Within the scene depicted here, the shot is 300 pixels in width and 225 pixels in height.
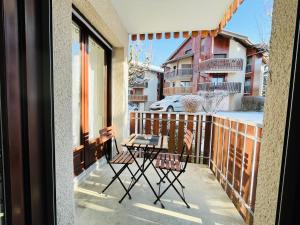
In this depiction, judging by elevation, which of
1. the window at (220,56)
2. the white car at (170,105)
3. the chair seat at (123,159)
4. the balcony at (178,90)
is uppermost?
the window at (220,56)

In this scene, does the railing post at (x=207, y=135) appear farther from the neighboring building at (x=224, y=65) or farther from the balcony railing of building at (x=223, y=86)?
the balcony railing of building at (x=223, y=86)

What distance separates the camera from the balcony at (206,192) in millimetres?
1744

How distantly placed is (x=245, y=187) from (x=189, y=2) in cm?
278

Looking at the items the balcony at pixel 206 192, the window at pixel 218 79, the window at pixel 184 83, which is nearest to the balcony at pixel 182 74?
the window at pixel 184 83

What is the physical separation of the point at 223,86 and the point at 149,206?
13139mm

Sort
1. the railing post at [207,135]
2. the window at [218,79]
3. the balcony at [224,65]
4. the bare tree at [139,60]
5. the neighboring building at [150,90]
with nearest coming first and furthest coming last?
1. the railing post at [207,135]
2. the bare tree at [139,60]
3. the balcony at [224,65]
4. the window at [218,79]
5. the neighboring building at [150,90]

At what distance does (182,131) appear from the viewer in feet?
11.7

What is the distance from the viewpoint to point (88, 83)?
106 inches

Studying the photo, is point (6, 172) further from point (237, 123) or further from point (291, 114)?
point (237, 123)

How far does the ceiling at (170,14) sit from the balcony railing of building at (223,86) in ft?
31.7

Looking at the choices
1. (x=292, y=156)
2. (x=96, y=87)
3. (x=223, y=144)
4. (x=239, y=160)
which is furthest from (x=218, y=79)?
(x=292, y=156)

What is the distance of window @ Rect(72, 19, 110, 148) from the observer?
2.41 metres

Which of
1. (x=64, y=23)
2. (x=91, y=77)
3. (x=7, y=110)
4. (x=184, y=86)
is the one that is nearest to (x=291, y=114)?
(x=7, y=110)

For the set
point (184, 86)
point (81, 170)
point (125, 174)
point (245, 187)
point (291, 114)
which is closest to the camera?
point (291, 114)
